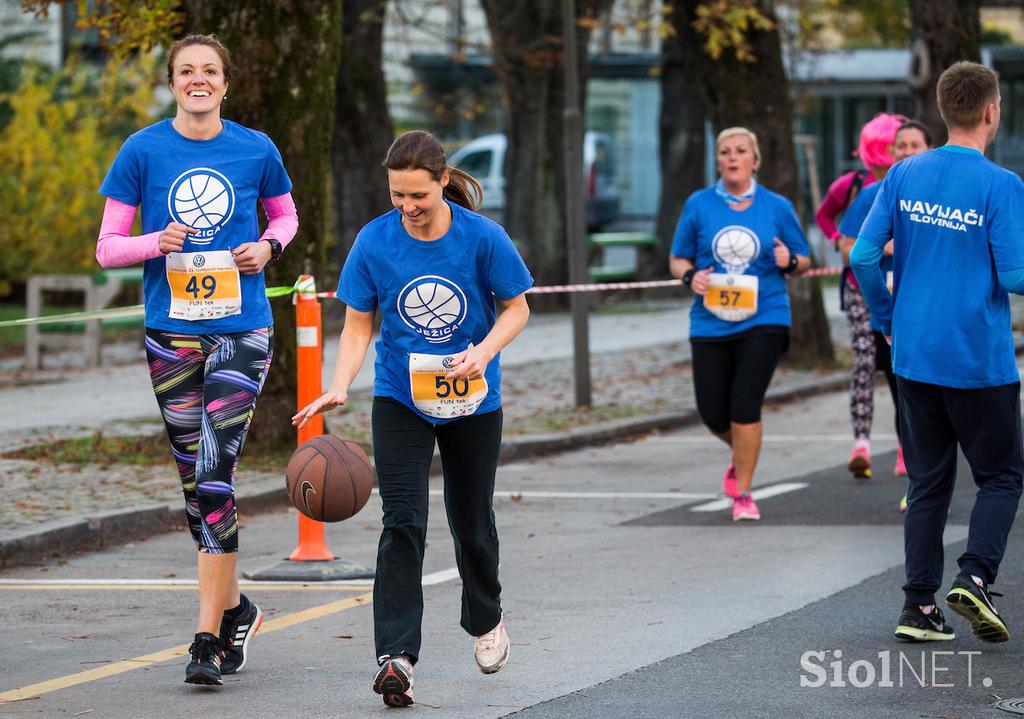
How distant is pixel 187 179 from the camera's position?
616 cm

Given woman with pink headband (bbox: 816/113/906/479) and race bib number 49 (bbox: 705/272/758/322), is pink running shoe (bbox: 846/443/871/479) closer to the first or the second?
woman with pink headband (bbox: 816/113/906/479)

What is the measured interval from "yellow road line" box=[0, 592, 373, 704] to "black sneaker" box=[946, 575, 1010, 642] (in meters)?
2.44

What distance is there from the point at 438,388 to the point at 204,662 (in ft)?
3.93

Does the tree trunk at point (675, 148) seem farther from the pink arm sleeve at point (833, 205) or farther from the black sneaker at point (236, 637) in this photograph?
the black sneaker at point (236, 637)

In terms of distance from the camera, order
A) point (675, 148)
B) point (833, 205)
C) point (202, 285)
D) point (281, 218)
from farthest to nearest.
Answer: point (675, 148), point (833, 205), point (281, 218), point (202, 285)

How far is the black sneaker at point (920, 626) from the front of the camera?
635 centimetres

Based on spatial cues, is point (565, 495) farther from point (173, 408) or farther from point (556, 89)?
point (556, 89)

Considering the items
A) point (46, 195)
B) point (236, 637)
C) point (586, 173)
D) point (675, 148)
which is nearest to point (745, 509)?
point (236, 637)

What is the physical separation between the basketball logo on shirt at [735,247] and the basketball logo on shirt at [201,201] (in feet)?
12.9

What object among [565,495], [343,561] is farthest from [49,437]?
[343,561]

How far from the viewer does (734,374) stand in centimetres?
957

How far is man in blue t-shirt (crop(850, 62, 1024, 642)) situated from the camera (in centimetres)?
625

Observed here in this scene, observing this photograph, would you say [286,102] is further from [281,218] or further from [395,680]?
[395,680]

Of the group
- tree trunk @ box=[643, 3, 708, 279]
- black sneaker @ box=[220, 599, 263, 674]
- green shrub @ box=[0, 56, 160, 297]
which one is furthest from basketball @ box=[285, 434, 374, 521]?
tree trunk @ box=[643, 3, 708, 279]
